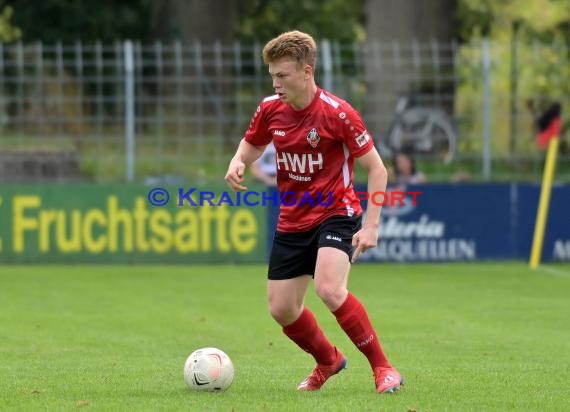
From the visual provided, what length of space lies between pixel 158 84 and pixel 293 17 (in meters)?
17.7

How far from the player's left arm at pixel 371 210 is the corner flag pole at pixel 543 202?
35.4 feet

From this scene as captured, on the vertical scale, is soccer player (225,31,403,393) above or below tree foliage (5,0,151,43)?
below

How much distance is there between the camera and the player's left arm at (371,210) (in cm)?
783

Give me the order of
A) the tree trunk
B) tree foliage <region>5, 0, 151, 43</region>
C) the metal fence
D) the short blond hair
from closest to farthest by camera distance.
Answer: the short blond hair
the metal fence
the tree trunk
tree foliage <region>5, 0, 151, 43</region>

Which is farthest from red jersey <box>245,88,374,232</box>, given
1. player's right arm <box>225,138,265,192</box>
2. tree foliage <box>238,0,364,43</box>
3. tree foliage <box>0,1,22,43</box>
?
tree foliage <box>238,0,364,43</box>

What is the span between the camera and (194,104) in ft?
64.5

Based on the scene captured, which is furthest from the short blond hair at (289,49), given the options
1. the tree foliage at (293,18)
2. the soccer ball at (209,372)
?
the tree foliage at (293,18)

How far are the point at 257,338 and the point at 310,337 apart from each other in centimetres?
288

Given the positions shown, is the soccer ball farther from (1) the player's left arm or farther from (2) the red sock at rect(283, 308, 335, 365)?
(1) the player's left arm

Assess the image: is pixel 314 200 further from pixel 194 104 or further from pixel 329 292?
pixel 194 104

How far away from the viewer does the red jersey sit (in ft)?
26.2

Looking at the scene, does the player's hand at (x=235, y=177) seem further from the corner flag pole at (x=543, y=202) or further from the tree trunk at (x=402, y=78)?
the tree trunk at (x=402, y=78)

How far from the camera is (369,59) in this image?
786 inches

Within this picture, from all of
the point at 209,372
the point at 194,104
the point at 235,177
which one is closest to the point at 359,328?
the point at 209,372
